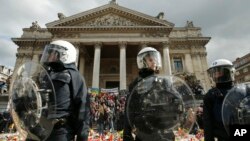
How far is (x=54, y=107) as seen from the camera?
2.59m

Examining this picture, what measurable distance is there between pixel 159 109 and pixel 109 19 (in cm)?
2798

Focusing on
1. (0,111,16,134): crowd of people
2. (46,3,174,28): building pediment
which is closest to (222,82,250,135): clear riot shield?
(0,111,16,134): crowd of people

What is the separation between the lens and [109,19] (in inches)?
1150

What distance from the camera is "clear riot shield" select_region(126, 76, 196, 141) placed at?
2.38 m

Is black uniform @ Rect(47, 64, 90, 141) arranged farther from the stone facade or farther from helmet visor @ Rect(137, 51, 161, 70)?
the stone facade

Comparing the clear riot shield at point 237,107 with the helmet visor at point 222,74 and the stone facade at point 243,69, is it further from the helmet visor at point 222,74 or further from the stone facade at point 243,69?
the stone facade at point 243,69

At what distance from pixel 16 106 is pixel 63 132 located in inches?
26.0

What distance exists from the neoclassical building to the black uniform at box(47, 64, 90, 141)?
21.5 meters

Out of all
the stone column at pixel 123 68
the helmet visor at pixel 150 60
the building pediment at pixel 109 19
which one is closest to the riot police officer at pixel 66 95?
the helmet visor at pixel 150 60

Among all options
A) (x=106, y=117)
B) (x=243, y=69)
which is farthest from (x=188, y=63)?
(x=243, y=69)

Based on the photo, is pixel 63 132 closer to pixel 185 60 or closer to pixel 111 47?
pixel 111 47

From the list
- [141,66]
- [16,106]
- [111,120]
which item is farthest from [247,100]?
[111,120]

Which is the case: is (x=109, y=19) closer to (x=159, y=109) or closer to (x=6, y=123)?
(x=6, y=123)

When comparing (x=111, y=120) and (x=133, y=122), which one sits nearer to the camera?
(x=133, y=122)
